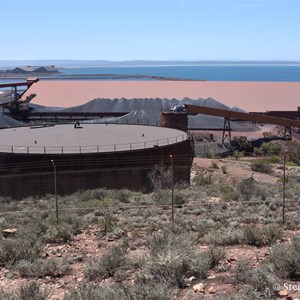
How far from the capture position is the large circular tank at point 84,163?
61.6 feet

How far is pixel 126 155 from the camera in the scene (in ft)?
64.9

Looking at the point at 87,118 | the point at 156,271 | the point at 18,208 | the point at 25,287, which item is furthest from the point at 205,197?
the point at 87,118

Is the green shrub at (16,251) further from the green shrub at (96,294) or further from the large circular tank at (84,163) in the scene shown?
the large circular tank at (84,163)

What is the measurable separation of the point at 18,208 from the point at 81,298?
7812 mm

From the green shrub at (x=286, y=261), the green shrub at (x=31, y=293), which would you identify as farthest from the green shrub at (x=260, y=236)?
the green shrub at (x=31, y=293)

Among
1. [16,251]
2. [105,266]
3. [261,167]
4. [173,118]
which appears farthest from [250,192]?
[173,118]

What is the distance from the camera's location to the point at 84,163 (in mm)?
19188

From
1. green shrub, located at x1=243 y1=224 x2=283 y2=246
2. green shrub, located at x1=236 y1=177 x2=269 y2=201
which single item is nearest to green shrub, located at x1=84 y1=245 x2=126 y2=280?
green shrub, located at x1=243 y1=224 x2=283 y2=246

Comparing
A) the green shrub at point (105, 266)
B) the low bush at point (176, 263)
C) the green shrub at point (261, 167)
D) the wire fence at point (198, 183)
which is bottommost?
the green shrub at point (261, 167)

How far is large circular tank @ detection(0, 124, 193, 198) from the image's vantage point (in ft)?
61.6

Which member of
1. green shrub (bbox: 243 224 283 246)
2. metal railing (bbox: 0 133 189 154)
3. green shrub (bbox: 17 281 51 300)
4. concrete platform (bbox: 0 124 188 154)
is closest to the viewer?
green shrub (bbox: 17 281 51 300)

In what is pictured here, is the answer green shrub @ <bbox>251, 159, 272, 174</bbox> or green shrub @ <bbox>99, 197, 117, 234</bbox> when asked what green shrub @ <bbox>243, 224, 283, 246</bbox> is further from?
green shrub @ <bbox>251, 159, 272, 174</bbox>

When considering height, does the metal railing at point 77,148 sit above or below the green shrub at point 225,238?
below

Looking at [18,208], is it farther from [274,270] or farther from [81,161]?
[274,270]
